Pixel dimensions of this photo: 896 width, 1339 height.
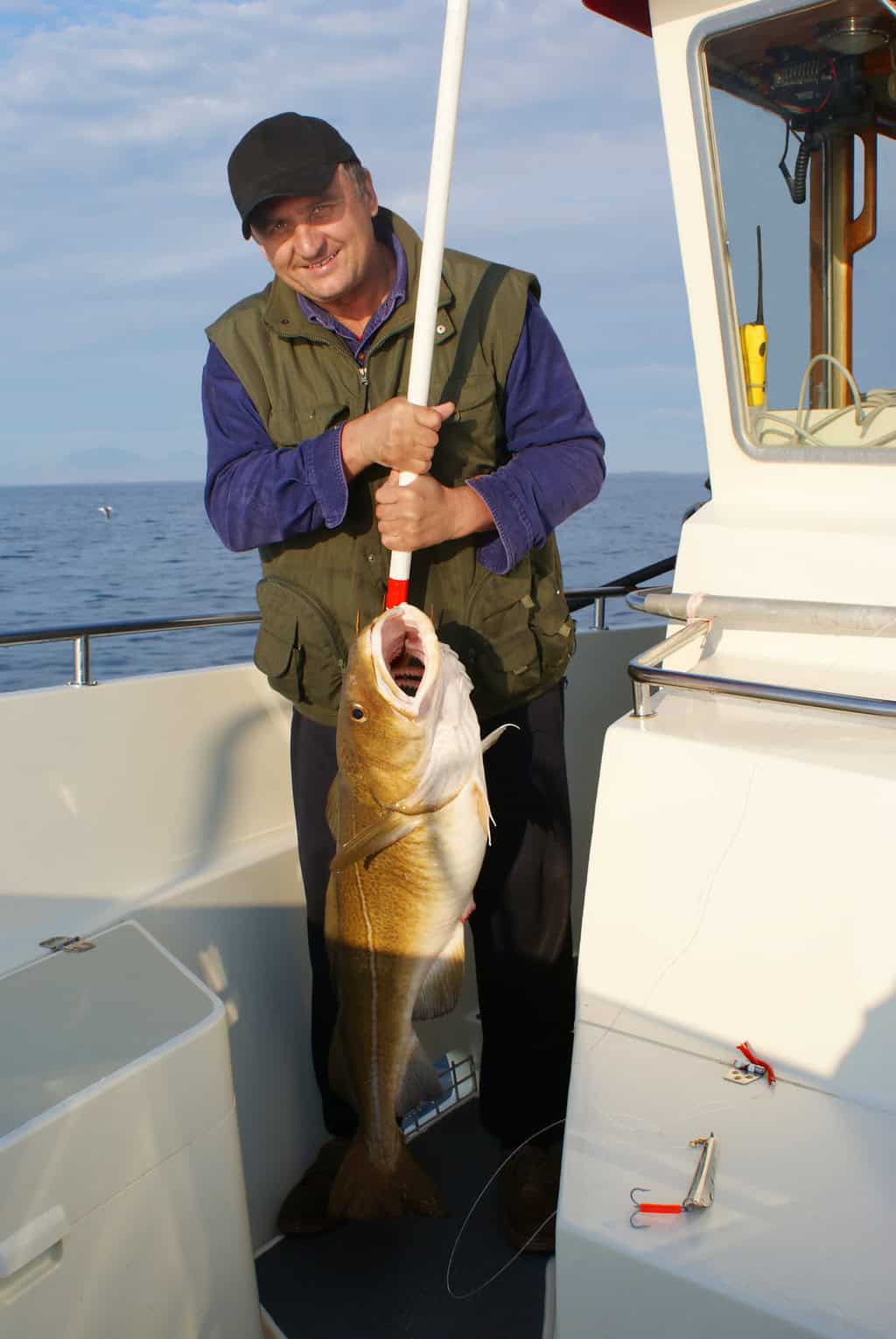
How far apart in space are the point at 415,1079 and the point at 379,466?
155 centimetres

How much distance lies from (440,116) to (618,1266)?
7.37 feet

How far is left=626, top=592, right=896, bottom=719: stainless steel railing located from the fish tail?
1.35 metres

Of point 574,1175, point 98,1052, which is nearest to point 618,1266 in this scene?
point 574,1175

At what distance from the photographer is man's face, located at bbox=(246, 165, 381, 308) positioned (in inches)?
110

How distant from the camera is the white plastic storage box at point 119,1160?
6.48 ft

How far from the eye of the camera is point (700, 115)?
3119 mm

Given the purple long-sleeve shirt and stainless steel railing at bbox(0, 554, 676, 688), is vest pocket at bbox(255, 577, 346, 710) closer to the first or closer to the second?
the purple long-sleeve shirt

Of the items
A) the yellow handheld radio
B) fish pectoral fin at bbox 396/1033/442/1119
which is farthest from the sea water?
fish pectoral fin at bbox 396/1033/442/1119

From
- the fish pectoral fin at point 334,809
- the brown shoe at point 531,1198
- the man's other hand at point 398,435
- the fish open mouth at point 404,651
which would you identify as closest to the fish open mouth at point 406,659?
the fish open mouth at point 404,651

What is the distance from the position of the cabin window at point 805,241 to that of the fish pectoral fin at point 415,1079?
186 cm

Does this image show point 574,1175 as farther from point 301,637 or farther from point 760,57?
point 760,57

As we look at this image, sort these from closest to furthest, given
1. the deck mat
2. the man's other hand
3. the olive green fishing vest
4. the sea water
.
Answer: the man's other hand → the olive green fishing vest → the deck mat → the sea water

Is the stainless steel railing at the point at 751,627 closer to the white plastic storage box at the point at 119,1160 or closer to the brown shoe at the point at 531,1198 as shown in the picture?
the white plastic storage box at the point at 119,1160

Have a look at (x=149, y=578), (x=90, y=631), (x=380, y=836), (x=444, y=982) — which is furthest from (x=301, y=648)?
(x=149, y=578)
